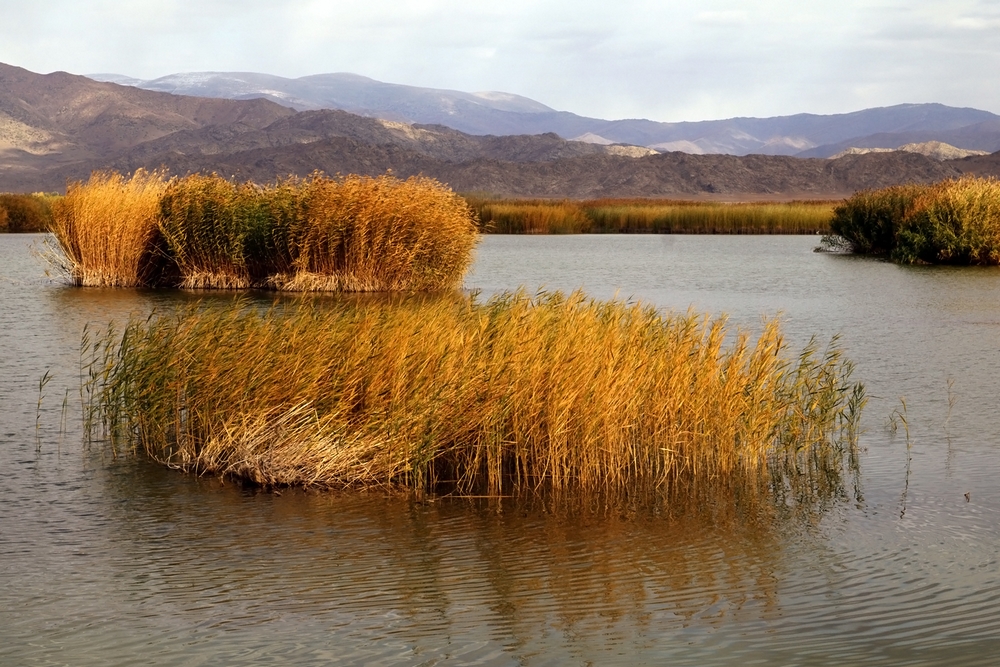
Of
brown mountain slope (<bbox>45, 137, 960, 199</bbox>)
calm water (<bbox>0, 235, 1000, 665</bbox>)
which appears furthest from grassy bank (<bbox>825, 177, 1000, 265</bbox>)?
brown mountain slope (<bbox>45, 137, 960, 199</bbox>)

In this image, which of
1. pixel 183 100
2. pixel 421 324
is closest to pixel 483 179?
pixel 183 100

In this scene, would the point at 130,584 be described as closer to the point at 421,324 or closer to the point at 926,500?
the point at 421,324

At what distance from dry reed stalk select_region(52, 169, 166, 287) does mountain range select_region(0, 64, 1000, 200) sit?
8346 centimetres

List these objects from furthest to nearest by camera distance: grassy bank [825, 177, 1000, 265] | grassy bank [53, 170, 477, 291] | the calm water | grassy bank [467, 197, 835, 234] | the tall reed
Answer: grassy bank [467, 197, 835, 234]
grassy bank [825, 177, 1000, 265]
grassy bank [53, 170, 477, 291]
the tall reed
the calm water

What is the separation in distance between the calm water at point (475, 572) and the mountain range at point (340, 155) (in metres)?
101

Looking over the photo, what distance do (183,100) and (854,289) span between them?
171448 mm

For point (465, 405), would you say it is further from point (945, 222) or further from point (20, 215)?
point (20, 215)

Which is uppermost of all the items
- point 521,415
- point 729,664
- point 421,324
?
point 421,324

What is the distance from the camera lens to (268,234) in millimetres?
23203

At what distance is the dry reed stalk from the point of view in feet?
78.4

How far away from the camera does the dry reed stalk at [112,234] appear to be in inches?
Result: 941

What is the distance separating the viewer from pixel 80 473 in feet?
28.7

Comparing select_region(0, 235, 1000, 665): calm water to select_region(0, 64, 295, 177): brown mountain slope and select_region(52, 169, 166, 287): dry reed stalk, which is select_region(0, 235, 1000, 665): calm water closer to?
select_region(52, 169, 166, 287): dry reed stalk

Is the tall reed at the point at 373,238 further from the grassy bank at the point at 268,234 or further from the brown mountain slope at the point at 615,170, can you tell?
the brown mountain slope at the point at 615,170
